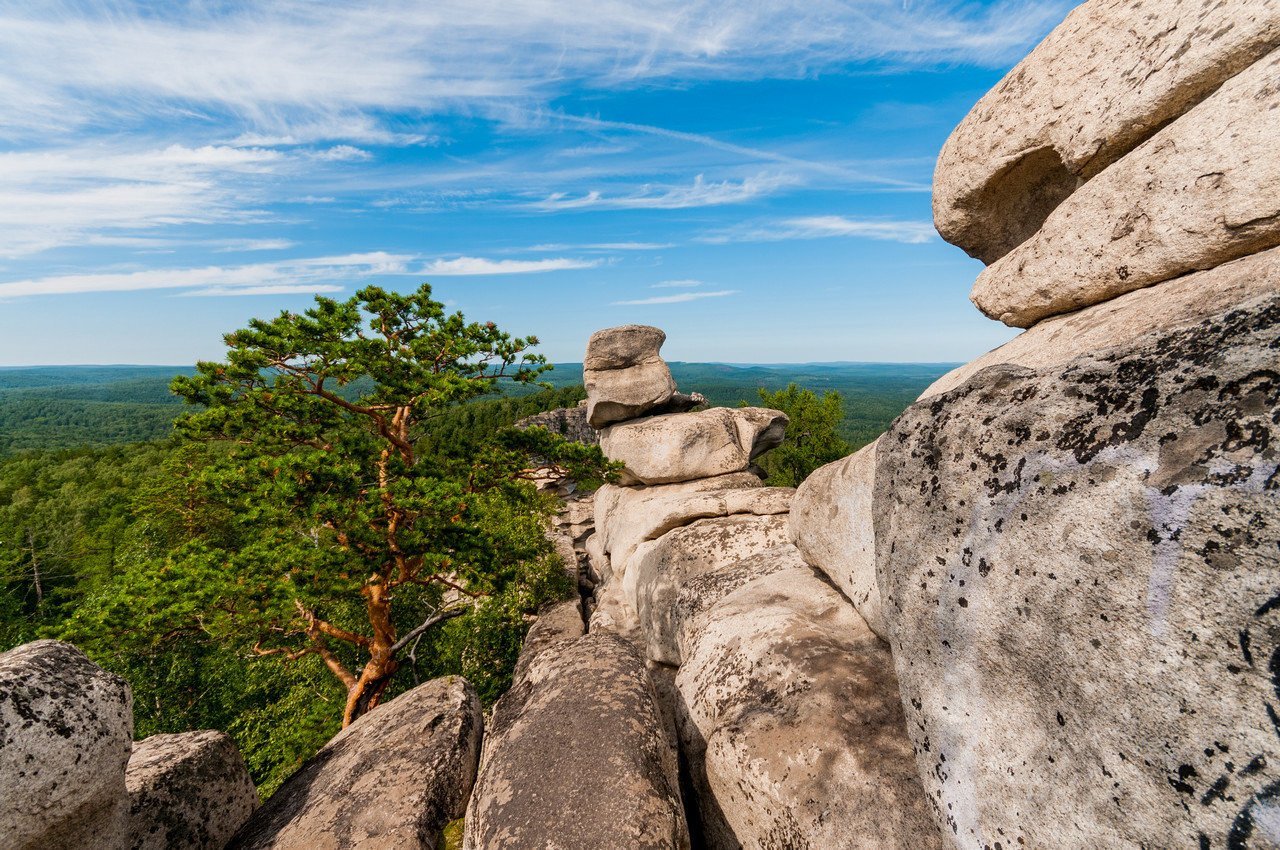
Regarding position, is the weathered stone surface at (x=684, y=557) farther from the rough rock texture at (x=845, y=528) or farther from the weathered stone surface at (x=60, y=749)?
the weathered stone surface at (x=60, y=749)

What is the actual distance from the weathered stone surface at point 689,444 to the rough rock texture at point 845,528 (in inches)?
304

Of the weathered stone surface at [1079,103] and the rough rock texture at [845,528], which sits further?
the rough rock texture at [845,528]

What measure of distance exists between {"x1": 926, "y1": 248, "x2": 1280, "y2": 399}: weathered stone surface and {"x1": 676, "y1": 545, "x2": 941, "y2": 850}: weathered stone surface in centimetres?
359

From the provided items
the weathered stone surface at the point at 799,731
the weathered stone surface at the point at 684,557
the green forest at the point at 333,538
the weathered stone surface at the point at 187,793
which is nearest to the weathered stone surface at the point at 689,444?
the green forest at the point at 333,538

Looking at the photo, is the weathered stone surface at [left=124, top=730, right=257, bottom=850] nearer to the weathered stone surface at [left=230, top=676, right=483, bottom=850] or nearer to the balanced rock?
the weathered stone surface at [left=230, top=676, right=483, bottom=850]

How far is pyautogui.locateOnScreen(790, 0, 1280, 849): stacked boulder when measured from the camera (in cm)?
286

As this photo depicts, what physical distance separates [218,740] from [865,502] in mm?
9756

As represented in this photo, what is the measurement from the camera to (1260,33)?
5.29 m

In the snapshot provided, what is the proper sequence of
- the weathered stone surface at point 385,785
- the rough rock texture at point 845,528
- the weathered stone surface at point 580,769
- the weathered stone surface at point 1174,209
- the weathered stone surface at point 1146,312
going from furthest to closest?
1. the rough rock texture at point 845,528
2. the weathered stone surface at point 385,785
3. the weathered stone surface at point 580,769
4. the weathered stone surface at point 1174,209
5. the weathered stone surface at point 1146,312

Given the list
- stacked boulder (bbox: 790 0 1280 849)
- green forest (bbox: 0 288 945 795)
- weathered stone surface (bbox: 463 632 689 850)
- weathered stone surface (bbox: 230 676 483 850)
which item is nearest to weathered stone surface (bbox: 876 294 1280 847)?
stacked boulder (bbox: 790 0 1280 849)

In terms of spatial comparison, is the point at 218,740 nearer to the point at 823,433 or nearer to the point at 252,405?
the point at 252,405

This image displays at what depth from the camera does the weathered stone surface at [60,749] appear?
5121 mm

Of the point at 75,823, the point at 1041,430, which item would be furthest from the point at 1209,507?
the point at 75,823

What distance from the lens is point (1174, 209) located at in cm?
565
